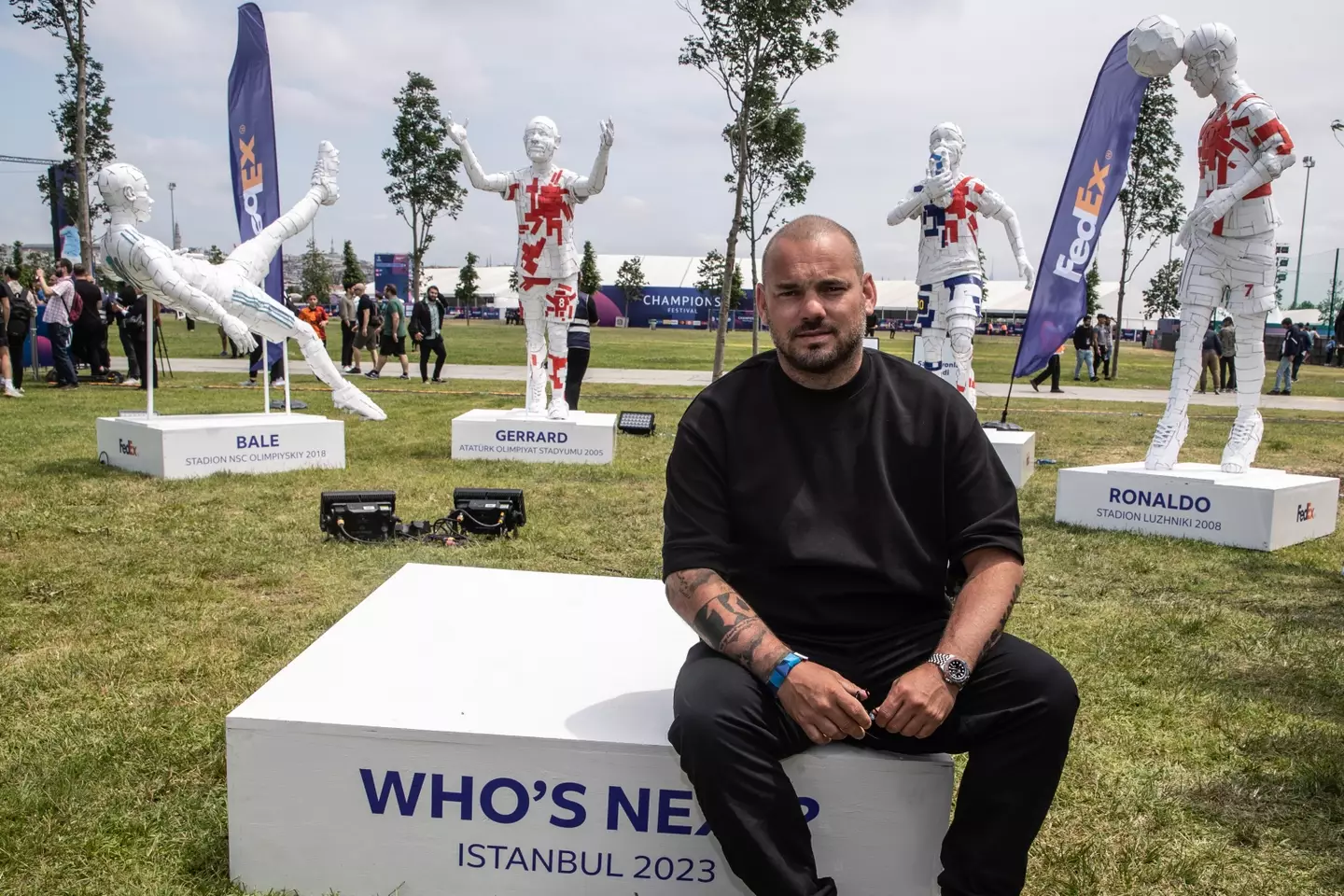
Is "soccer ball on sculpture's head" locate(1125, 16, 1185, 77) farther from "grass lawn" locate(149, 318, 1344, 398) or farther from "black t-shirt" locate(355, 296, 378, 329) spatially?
"grass lawn" locate(149, 318, 1344, 398)

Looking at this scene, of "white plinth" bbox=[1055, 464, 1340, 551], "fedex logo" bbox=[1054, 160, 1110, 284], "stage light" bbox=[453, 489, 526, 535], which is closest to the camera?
"stage light" bbox=[453, 489, 526, 535]

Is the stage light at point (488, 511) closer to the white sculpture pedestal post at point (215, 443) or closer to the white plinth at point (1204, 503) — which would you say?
the white sculpture pedestal post at point (215, 443)

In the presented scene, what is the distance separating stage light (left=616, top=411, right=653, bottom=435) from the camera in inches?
417

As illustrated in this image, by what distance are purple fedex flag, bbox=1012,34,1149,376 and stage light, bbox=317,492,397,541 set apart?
505 centimetres

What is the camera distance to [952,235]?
7.82m

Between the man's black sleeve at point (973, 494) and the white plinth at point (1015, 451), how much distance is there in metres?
5.60

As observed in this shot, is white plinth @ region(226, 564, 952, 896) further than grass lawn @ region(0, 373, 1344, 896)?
No

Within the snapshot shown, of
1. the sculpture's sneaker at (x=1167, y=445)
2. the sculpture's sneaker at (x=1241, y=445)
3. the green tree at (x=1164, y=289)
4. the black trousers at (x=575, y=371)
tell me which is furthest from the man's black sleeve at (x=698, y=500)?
the green tree at (x=1164, y=289)

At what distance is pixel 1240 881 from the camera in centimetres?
245

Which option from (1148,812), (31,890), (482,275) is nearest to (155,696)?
(31,890)

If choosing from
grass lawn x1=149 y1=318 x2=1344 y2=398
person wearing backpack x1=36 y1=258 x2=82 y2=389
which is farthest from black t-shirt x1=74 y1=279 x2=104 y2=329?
grass lawn x1=149 y1=318 x2=1344 y2=398

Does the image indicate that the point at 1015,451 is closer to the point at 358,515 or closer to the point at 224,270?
the point at 358,515

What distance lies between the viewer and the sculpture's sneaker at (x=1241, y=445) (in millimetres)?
6383

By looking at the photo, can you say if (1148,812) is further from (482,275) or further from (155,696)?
(482,275)
